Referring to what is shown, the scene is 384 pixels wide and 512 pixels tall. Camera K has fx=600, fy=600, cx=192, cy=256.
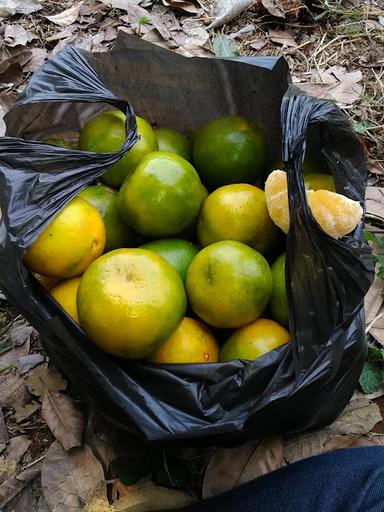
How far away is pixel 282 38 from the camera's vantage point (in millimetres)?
2422

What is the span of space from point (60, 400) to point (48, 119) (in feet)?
2.33

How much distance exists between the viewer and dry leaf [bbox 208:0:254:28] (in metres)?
2.44

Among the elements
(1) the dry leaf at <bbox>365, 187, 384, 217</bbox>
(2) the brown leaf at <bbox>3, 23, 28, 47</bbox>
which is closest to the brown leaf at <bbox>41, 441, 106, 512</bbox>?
(1) the dry leaf at <bbox>365, 187, 384, 217</bbox>

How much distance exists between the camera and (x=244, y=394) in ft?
3.57

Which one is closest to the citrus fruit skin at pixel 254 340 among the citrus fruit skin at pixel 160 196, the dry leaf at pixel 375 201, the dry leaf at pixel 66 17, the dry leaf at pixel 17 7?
the citrus fruit skin at pixel 160 196

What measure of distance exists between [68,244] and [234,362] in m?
0.38

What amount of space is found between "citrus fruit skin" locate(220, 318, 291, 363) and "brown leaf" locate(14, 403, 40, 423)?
1.97ft

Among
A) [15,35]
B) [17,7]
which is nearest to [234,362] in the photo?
[15,35]

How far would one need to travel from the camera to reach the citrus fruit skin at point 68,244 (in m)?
1.13

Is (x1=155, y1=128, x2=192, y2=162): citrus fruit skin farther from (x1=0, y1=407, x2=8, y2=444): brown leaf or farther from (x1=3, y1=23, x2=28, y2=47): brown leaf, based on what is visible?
(x1=3, y1=23, x2=28, y2=47): brown leaf

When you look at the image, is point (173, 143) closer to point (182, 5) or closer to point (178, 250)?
point (178, 250)

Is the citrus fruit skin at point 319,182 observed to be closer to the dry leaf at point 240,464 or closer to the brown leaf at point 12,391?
the dry leaf at point 240,464

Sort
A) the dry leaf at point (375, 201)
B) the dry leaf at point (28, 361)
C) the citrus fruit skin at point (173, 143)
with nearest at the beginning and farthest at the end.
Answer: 1. the citrus fruit skin at point (173, 143)
2. the dry leaf at point (28, 361)
3. the dry leaf at point (375, 201)

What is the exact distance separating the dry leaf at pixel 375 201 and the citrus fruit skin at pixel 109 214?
833 mm
